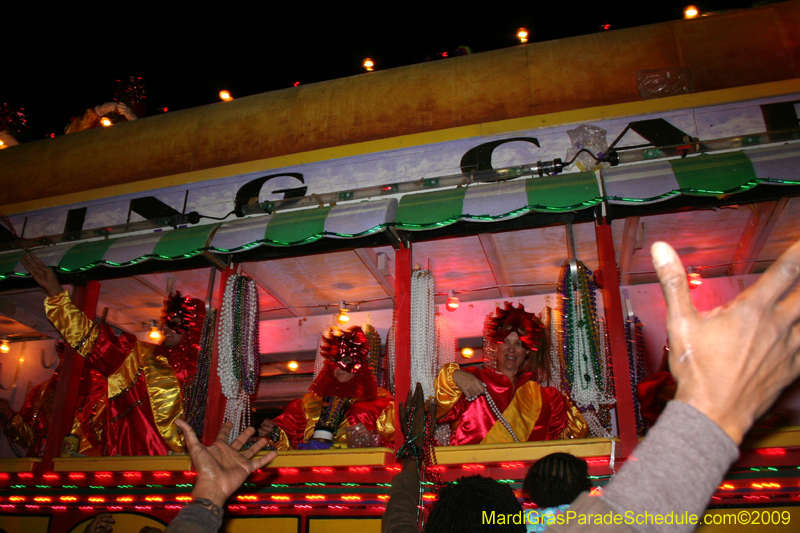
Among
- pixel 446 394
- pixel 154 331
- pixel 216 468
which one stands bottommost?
pixel 216 468

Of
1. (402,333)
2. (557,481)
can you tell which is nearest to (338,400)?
(402,333)

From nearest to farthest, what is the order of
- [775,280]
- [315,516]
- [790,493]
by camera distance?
[775,280] → [790,493] → [315,516]

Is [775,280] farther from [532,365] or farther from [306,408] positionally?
[306,408]

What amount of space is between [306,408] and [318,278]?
4.77 ft

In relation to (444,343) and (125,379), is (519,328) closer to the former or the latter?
(444,343)

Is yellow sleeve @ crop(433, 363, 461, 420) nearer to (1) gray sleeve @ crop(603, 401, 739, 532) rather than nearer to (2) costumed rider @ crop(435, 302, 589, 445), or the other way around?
(2) costumed rider @ crop(435, 302, 589, 445)

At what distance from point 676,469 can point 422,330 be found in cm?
353

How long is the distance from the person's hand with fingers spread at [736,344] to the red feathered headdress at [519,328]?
4.43 m

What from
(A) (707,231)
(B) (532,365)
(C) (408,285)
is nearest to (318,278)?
(C) (408,285)

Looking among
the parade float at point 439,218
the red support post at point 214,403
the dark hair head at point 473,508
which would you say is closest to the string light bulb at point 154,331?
the parade float at point 439,218

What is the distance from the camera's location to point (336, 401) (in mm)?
5469

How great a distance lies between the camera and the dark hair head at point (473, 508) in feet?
4.76

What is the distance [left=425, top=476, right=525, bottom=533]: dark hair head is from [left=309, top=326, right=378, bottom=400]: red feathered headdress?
4.09 metres

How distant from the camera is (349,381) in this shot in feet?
18.6
